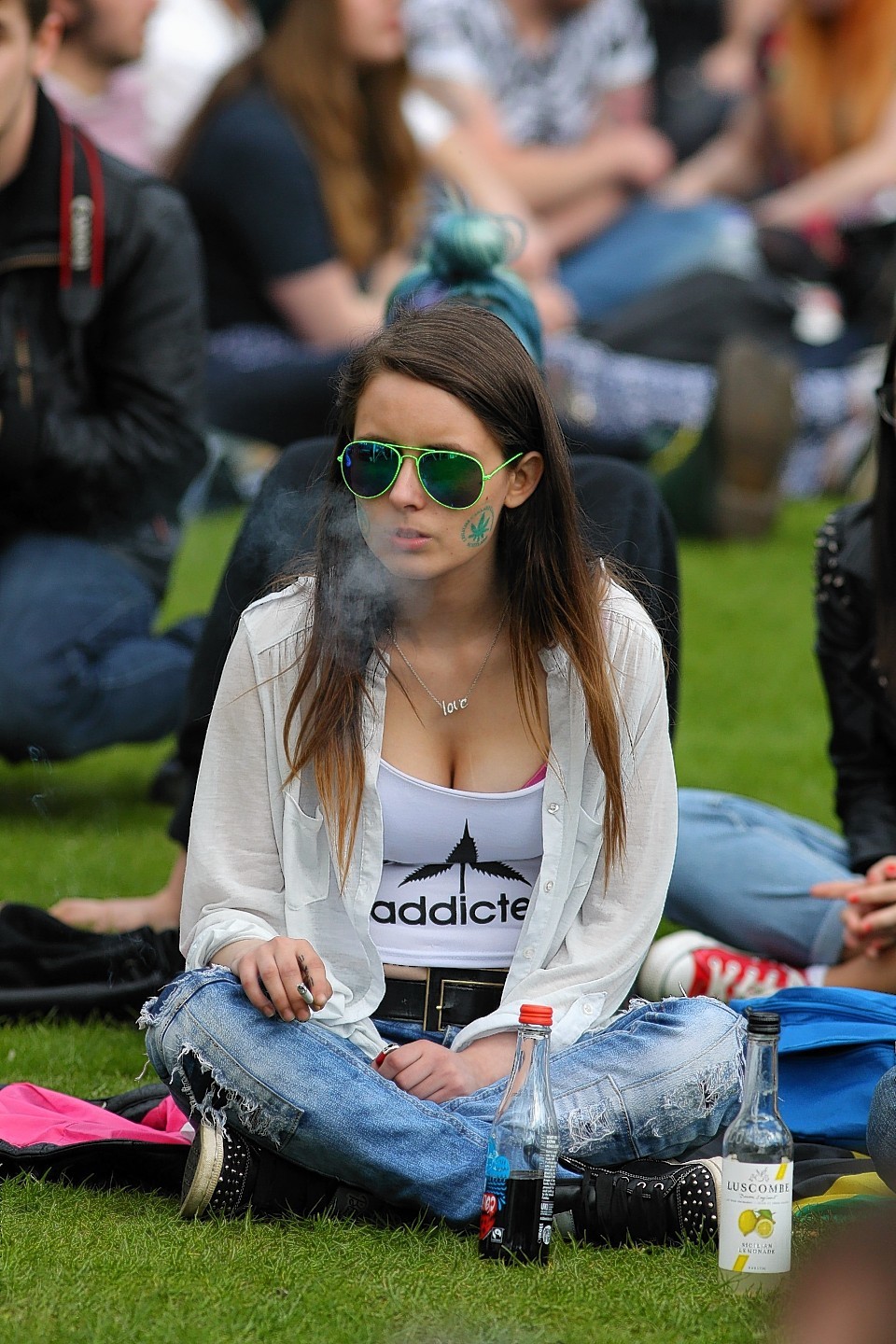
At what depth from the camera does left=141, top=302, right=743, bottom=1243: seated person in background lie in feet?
8.79

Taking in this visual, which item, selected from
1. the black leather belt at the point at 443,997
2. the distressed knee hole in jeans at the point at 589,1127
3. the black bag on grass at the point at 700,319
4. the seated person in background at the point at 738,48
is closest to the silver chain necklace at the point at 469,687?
the black leather belt at the point at 443,997

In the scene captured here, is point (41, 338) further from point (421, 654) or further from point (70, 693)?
point (421, 654)

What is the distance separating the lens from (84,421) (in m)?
4.96

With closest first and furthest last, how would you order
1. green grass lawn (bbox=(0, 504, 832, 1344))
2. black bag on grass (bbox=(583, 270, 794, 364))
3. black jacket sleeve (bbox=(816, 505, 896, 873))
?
1. green grass lawn (bbox=(0, 504, 832, 1344))
2. black jacket sleeve (bbox=(816, 505, 896, 873))
3. black bag on grass (bbox=(583, 270, 794, 364))

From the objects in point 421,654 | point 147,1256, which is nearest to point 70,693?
point 421,654

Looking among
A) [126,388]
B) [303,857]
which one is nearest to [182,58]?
[126,388]

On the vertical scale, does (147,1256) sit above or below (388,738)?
below

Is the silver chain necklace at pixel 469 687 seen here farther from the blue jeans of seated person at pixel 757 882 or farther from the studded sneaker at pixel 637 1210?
the blue jeans of seated person at pixel 757 882

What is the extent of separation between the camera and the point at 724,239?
9.52 meters

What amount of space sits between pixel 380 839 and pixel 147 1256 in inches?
28.0

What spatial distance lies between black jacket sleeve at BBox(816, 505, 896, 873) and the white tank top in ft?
3.85

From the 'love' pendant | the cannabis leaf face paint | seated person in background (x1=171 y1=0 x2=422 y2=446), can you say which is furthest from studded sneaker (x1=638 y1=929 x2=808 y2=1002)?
seated person in background (x1=171 y1=0 x2=422 y2=446)

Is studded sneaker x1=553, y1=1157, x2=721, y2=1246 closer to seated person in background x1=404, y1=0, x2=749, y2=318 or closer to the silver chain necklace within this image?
A: the silver chain necklace

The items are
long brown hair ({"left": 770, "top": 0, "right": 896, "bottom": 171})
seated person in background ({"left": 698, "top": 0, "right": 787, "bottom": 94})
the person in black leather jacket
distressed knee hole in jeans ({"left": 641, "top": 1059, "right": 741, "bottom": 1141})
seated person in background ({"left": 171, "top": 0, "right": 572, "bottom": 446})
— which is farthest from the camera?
seated person in background ({"left": 698, "top": 0, "right": 787, "bottom": 94})
